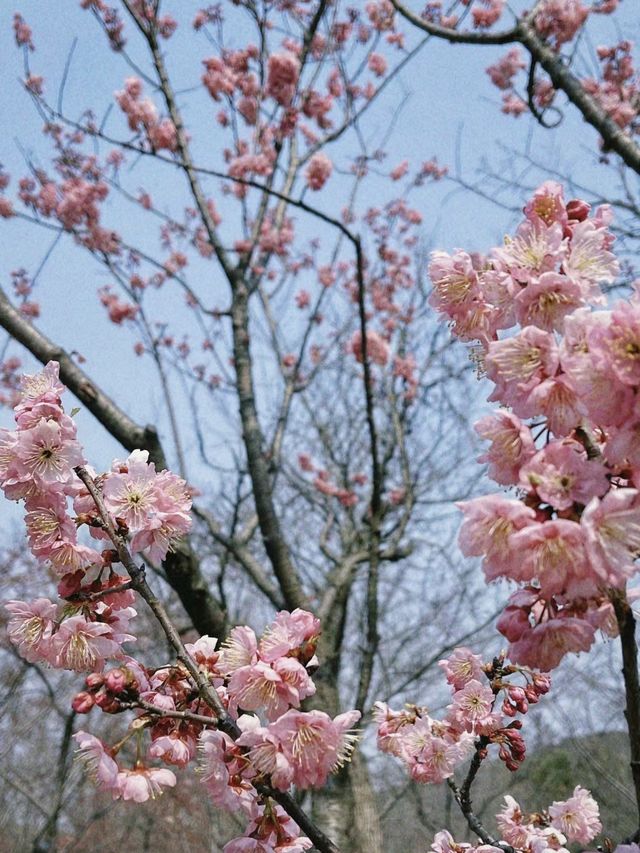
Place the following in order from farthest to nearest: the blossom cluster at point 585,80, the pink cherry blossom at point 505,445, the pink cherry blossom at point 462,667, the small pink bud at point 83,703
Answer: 1. the blossom cluster at point 585,80
2. the pink cherry blossom at point 462,667
3. the small pink bud at point 83,703
4. the pink cherry blossom at point 505,445

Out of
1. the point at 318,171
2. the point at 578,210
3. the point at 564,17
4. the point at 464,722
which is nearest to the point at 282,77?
the point at 318,171

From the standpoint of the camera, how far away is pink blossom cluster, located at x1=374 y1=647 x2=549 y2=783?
1.82 metres

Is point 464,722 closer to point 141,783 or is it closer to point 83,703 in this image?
point 141,783

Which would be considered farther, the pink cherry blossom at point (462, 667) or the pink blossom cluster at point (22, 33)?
the pink blossom cluster at point (22, 33)

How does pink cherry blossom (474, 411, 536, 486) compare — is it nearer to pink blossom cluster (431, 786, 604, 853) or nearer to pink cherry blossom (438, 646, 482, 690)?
pink cherry blossom (438, 646, 482, 690)

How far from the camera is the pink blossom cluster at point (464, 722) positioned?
1.82 meters

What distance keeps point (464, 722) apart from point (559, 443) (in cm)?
123

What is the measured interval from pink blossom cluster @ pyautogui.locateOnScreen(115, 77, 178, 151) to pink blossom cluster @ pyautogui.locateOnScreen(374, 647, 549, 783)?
5534 millimetres

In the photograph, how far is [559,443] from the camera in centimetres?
97

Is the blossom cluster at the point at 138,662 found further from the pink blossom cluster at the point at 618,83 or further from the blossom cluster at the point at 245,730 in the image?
the pink blossom cluster at the point at 618,83

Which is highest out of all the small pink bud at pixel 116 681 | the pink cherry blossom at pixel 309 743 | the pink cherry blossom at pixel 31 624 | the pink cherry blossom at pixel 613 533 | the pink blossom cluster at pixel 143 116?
the pink blossom cluster at pixel 143 116

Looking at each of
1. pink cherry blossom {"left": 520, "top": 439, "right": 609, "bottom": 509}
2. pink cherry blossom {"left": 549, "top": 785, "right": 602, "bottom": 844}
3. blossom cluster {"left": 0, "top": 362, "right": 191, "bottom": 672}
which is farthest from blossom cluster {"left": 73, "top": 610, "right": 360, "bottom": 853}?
pink cherry blossom {"left": 549, "top": 785, "right": 602, "bottom": 844}

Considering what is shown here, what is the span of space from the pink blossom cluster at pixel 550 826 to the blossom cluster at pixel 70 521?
1.16m

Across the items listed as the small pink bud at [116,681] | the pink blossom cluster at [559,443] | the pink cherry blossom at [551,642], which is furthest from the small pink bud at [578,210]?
the small pink bud at [116,681]
